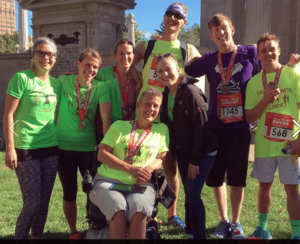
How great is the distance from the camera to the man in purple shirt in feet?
13.4

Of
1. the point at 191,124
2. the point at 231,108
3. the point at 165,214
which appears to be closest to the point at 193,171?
the point at 191,124

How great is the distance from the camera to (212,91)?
4254mm

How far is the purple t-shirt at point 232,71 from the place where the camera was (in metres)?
4.09

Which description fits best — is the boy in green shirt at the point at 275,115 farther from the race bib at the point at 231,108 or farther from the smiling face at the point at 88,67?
the smiling face at the point at 88,67

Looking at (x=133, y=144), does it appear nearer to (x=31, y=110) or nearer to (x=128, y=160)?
(x=128, y=160)

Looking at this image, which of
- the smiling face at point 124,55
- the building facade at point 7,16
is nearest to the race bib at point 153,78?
the smiling face at point 124,55

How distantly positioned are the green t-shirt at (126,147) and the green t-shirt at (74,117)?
17.3 inches

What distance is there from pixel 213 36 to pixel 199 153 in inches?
51.8

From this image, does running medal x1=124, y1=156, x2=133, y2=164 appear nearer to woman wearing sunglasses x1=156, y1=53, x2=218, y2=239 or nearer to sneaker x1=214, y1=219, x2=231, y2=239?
woman wearing sunglasses x1=156, y1=53, x2=218, y2=239

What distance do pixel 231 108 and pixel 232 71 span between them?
0.38 metres

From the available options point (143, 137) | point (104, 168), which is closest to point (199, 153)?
point (143, 137)

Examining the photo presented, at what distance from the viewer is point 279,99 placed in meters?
3.96

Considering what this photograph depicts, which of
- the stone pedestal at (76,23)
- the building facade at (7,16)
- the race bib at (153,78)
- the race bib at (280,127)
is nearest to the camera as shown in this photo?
the race bib at (280,127)

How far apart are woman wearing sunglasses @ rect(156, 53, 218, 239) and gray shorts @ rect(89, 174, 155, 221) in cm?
46
